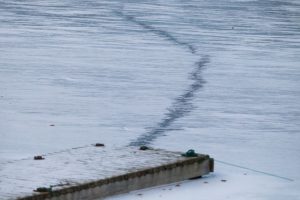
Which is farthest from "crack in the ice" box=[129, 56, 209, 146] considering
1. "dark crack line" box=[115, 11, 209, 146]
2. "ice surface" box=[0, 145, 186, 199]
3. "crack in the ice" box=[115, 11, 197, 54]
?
"crack in the ice" box=[115, 11, 197, 54]

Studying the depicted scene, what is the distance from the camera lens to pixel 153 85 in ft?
35.9

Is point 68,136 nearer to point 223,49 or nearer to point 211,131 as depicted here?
point 211,131

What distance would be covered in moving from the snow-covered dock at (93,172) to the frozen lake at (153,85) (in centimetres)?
55

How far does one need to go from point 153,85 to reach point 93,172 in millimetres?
4829

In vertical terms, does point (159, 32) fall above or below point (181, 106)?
below

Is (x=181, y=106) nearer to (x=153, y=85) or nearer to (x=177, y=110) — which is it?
(x=177, y=110)

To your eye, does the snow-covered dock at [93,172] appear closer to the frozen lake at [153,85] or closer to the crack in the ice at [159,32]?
the frozen lake at [153,85]

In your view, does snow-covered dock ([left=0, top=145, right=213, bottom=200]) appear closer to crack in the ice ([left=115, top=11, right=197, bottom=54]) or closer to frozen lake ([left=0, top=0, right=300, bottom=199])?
frozen lake ([left=0, top=0, right=300, bottom=199])

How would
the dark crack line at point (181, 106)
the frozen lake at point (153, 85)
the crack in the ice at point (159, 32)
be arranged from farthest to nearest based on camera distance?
the crack in the ice at point (159, 32)
the dark crack line at point (181, 106)
the frozen lake at point (153, 85)

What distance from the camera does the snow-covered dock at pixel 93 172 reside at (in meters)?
5.73

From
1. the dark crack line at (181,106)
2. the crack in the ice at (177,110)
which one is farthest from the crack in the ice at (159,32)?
the crack in the ice at (177,110)

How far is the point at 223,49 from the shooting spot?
48.1ft

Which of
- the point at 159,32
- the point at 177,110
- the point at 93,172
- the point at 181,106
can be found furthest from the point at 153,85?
the point at 159,32

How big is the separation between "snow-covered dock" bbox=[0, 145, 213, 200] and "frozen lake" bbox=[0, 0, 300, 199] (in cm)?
55
